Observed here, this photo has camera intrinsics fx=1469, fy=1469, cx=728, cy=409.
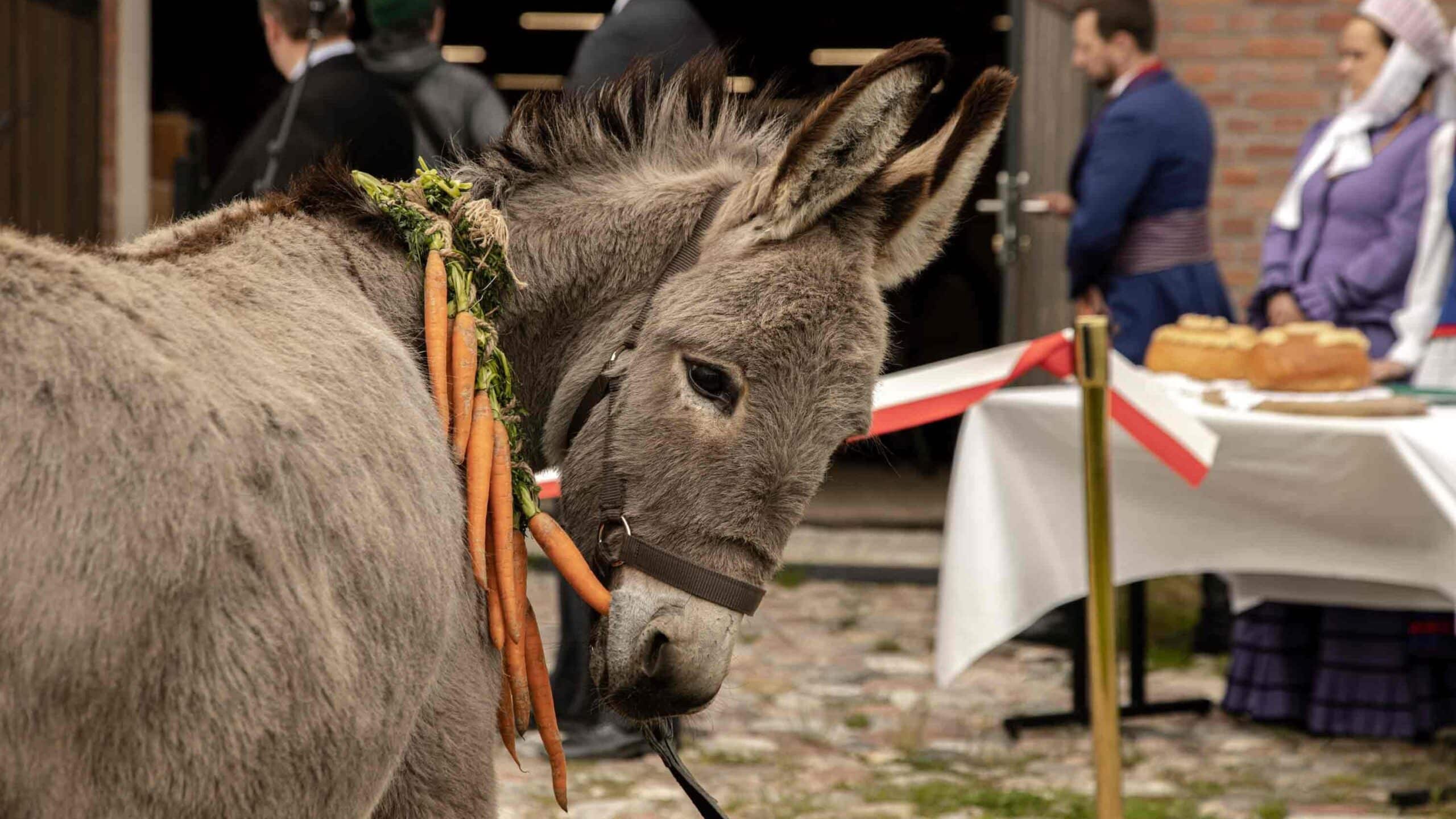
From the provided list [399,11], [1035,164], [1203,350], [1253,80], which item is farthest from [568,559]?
[1253,80]

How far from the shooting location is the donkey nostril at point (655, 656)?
74.8 inches

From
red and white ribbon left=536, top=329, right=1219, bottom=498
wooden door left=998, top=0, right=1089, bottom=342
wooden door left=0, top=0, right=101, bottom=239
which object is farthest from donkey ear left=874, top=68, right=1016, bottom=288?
wooden door left=0, top=0, right=101, bottom=239

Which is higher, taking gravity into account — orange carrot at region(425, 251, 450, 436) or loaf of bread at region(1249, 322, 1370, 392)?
orange carrot at region(425, 251, 450, 436)

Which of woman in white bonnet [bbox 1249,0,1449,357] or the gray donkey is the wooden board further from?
the gray donkey

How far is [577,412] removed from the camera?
2.04m

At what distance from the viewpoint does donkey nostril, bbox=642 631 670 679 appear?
74.8 inches

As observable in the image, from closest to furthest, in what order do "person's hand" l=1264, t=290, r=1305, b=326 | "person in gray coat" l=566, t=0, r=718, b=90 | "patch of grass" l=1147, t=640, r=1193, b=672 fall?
"person in gray coat" l=566, t=0, r=718, b=90 < "person's hand" l=1264, t=290, r=1305, b=326 < "patch of grass" l=1147, t=640, r=1193, b=672

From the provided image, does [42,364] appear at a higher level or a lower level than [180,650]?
higher

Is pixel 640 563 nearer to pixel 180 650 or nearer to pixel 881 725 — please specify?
pixel 180 650

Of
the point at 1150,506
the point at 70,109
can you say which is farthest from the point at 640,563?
the point at 70,109

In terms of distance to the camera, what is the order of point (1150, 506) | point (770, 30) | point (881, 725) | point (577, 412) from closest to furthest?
point (577, 412), point (1150, 506), point (881, 725), point (770, 30)

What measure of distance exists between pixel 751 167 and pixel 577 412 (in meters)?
0.44

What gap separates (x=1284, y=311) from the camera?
5934mm

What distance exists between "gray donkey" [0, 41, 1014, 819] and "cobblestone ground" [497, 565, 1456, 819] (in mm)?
2585
